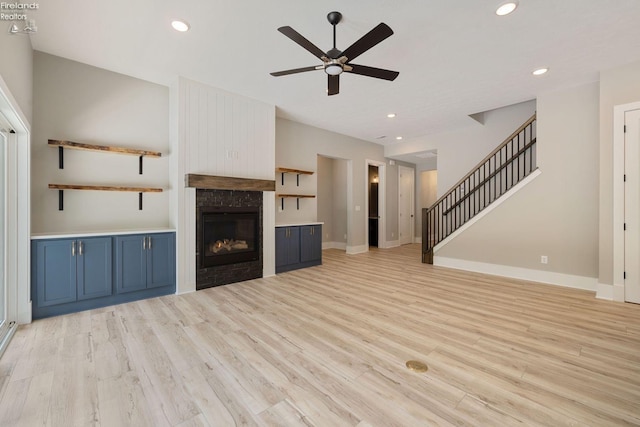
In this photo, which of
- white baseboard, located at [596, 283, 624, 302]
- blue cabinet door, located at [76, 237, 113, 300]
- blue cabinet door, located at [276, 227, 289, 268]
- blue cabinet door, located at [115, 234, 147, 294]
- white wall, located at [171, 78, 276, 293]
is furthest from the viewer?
blue cabinet door, located at [276, 227, 289, 268]

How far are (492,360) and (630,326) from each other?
188cm

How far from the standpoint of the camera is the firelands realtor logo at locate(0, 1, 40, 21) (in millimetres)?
2160

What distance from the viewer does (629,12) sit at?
8.23ft

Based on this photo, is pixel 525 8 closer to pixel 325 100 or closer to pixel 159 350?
pixel 325 100

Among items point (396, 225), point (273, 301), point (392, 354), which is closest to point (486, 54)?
point (392, 354)

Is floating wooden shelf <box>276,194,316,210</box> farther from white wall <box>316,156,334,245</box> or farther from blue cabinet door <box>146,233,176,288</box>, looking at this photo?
blue cabinet door <box>146,233,176,288</box>

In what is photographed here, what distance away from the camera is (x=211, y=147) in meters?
4.16

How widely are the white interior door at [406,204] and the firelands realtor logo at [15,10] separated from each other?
26.3 ft

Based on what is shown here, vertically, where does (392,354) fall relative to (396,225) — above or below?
below

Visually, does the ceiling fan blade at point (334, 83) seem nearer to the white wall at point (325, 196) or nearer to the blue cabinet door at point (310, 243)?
the blue cabinet door at point (310, 243)

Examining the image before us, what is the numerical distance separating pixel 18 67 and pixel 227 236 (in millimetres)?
2848

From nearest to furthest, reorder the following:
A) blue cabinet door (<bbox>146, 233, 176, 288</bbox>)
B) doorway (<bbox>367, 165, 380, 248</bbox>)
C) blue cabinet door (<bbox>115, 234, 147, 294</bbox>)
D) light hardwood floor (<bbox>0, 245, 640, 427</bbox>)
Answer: light hardwood floor (<bbox>0, 245, 640, 427</bbox>) → blue cabinet door (<bbox>115, 234, 147, 294</bbox>) → blue cabinet door (<bbox>146, 233, 176, 288</bbox>) → doorway (<bbox>367, 165, 380, 248</bbox>)

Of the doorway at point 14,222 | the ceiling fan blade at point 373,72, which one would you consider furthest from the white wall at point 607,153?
the doorway at point 14,222

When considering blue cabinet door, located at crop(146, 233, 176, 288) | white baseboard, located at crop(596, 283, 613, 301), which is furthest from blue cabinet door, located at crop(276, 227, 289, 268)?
white baseboard, located at crop(596, 283, 613, 301)
